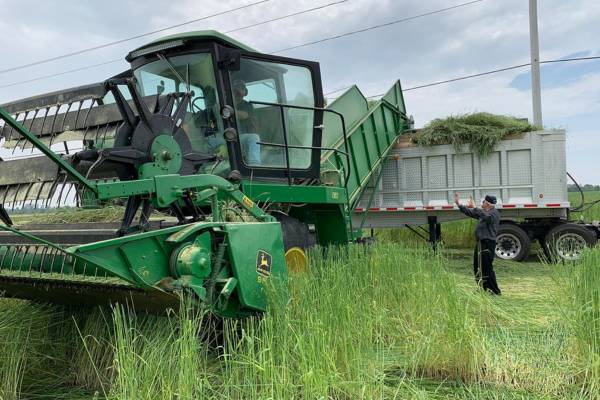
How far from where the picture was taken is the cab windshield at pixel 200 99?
4.92 metres

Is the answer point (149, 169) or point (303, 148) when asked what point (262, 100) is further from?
point (149, 169)

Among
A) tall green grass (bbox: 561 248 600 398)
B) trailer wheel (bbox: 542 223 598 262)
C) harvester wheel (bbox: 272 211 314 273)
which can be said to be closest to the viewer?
tall green grass (bbox: 561 248 600 398)

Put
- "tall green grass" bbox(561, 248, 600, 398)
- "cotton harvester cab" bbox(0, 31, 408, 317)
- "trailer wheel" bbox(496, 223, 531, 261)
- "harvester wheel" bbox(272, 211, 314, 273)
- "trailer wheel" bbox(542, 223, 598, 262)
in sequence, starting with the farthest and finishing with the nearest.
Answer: "trailer wheel" bbox(496, 223, 531, 261), "trailer wheel" bbox(542, 223, 598, 262), "harvester wheel" bbox(272, 211, 314, 273), "cotton harvester cab" bbox(0, 31, 408, 317), "tall green grass" bbox(561, 248, 600, 398)

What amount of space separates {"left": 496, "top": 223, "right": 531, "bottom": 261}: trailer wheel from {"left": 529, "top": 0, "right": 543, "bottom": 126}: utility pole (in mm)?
5670

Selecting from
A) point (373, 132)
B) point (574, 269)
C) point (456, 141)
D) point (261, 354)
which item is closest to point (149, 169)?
point (261, 354)

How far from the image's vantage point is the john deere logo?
3773mm

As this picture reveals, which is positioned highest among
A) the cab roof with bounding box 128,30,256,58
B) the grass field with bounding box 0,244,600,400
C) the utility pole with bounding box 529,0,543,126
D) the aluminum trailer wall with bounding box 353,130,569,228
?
the utility pole with bounding box 529,0,543,126

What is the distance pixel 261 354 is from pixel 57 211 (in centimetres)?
297

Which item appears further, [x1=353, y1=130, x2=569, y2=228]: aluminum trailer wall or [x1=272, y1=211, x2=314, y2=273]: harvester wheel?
[x1=353, y1=130, x2=569, y2=228]: aluminum trailer wall

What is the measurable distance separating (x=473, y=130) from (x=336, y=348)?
25.9ft

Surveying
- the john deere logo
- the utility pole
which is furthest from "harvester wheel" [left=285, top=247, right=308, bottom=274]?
the utility pole

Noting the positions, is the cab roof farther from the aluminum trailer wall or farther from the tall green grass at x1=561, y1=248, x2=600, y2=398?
the aluminum trailer wall

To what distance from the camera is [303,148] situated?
535 cm

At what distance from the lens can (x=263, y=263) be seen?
12.5 feet
